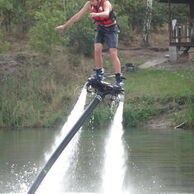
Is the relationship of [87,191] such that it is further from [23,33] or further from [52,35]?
[23,33]

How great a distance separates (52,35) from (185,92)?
33.3ft

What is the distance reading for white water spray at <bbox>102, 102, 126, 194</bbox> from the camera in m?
20.2

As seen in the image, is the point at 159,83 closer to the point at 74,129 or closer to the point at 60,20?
the point at 60,20

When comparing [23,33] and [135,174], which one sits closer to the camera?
[135,174]

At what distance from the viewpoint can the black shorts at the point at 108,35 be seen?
19.2 metres

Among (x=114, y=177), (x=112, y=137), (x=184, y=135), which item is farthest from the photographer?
(x=184, y=135)

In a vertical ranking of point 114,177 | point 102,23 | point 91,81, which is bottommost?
point 114,177

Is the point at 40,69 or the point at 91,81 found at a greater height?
the point at 91,81

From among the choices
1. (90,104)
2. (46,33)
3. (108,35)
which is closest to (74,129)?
(90,104)

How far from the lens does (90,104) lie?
19.4 m

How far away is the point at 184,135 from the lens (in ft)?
137

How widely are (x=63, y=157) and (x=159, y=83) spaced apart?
2911cm

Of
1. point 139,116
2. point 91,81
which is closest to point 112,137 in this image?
point 91,81

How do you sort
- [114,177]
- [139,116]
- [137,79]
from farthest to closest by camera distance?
[137,79] < [139,116] < [114,177]
